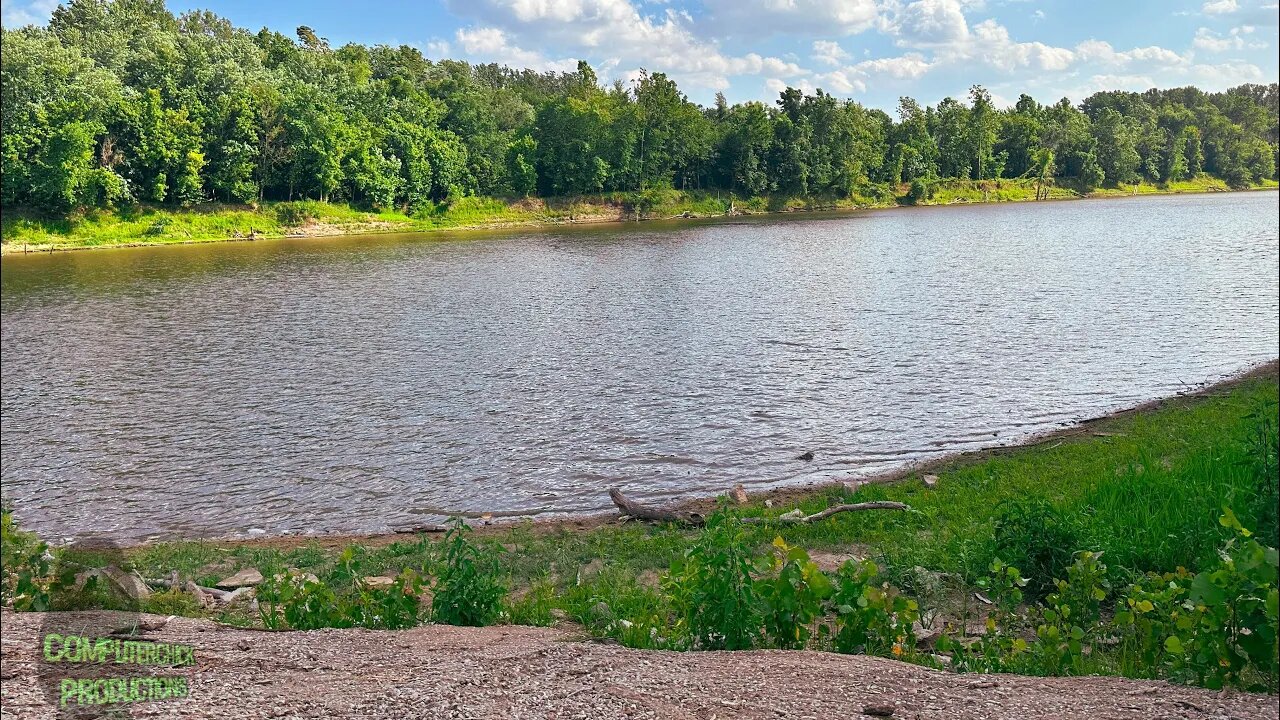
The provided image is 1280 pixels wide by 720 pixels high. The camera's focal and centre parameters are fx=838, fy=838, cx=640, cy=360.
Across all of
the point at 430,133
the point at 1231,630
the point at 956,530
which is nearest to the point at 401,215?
the point at 430,133

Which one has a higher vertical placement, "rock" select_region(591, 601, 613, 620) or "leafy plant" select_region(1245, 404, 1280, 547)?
"leafy plant" select_region(1245, 404, 1280, 547)

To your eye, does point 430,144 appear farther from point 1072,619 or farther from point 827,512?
point 1072,619

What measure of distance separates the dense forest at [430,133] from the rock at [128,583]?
218 feet

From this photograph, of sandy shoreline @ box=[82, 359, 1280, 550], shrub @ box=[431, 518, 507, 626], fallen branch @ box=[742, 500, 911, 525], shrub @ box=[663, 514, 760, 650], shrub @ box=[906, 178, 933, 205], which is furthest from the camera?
shrub @ box=[906, 178, 933, 205]

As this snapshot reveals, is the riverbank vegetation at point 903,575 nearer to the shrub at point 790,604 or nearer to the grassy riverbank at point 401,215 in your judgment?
the shrub at point 790,604

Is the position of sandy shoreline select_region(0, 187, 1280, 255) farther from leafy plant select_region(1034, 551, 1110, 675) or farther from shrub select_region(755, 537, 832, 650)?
leafy plant select_region(1034, 551, 1110, 675)

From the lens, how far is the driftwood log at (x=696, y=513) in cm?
1194

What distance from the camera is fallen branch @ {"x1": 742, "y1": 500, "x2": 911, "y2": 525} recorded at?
1186cm

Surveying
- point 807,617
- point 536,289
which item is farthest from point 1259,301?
point 807,617

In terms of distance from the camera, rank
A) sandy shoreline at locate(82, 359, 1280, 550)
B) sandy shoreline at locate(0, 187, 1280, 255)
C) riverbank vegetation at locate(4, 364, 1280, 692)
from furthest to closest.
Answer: sandy shoreline at locate(0, 187, 1280, 255) < sandy shoreline at locate(82, 359, 1280, 550) < riverbank vegetation at locate(4, 364, 1280, 692)

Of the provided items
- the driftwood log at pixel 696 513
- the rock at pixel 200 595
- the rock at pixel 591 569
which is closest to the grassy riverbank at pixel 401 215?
the rock at pixel 200 595

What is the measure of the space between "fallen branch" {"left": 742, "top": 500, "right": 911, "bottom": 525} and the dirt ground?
5.52 metres

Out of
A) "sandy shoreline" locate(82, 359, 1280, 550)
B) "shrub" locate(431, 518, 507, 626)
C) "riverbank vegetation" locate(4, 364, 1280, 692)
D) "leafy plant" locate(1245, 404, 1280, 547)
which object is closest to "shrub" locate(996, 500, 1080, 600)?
"riverbank vegetation" locate(4, 364, 1280, 692)

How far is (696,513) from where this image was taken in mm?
12891
